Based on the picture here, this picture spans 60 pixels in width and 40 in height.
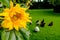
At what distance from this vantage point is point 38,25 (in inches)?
194

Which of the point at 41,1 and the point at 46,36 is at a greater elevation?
the point at 46,36

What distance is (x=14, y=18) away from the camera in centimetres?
95

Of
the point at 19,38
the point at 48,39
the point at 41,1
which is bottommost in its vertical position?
the point at 41,1

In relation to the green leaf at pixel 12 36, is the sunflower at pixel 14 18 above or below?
above

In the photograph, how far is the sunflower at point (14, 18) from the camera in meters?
0.92

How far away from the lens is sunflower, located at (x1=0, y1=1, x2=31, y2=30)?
0.92 m

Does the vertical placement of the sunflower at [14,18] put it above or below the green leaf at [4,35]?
above

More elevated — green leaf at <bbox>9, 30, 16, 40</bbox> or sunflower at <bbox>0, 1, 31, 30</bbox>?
sunflower at <bbox>0, 1, 31, 30</bbox>

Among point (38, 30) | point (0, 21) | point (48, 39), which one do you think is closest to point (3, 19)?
point (0, 21)

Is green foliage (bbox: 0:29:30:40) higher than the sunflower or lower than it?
lower

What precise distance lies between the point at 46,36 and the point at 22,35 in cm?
347

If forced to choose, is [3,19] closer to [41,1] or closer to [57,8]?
[57,8]

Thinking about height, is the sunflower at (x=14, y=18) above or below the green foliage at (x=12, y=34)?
above

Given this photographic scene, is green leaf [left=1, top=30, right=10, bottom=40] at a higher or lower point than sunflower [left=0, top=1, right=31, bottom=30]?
lower
